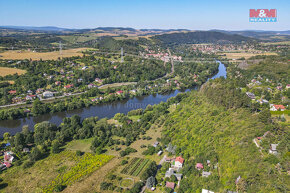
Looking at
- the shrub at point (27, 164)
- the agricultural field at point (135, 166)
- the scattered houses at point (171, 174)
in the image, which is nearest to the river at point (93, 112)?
the shrub at point (27, 164)

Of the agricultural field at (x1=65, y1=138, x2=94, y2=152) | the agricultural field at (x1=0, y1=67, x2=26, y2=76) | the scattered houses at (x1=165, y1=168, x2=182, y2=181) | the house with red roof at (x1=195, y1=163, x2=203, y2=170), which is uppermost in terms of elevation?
the agricultural field at (x1=0, y1=67, x2=26, y2=76)

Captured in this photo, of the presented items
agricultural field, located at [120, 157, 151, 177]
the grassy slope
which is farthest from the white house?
agricultural field, located at [120, 157, 151, 177]

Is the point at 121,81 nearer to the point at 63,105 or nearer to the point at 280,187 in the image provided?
the point at 63,105

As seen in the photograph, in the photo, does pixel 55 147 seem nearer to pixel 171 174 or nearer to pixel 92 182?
pixel 92 182

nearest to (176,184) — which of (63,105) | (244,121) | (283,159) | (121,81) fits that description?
(283,159)

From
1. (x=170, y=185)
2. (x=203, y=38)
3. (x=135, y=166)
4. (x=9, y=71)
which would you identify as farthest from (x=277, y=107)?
(x=203, y=38)

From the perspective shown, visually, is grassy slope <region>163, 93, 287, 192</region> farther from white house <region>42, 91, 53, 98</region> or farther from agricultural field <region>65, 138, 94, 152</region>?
white house <region>42, 91, 53, 98</region>

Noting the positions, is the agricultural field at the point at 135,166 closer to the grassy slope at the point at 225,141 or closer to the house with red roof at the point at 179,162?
the house with red roof at the point at 179,162

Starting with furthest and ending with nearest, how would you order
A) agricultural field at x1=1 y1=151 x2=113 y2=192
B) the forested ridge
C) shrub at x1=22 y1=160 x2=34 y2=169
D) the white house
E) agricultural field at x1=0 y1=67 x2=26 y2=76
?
agricultural field at x1=0 y1=67 x2=26 y2=76
the white house
shrub at x1=22 y1=160 x2=34 y2=169
agricultural field at x1=1 y1=151 x2=113 y2=192
the forested ridge
